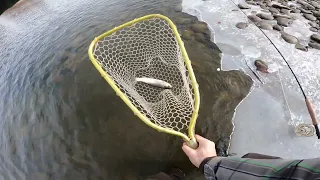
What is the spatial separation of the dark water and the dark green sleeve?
5.56ft

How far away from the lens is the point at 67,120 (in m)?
4.67

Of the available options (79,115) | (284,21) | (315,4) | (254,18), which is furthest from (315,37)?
(79,115)

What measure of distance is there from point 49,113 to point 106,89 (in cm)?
115

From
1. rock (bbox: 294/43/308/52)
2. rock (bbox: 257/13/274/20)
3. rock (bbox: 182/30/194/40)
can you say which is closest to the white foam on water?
rock (bbox: 294/43/308/52)

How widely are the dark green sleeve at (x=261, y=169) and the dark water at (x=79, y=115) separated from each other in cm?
169

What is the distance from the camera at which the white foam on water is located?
3.77 m

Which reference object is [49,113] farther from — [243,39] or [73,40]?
[243,39]

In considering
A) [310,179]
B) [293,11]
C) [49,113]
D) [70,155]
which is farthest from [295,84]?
[49,113]

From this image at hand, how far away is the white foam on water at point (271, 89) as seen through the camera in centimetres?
377

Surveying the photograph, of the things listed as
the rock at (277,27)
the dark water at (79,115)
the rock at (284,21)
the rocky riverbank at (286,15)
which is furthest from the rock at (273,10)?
the dark water at (79,115)

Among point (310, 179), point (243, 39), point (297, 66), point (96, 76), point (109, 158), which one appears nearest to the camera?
point (310, 179)

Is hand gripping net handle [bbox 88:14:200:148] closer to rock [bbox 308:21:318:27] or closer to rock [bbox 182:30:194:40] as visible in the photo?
rock [bbox 182:30:194:40]

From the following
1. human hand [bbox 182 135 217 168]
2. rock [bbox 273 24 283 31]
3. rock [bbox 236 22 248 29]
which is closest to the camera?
human hand [bbox 182 135 217 168]

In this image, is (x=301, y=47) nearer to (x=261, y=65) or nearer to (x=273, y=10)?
(x=261, y=65)
